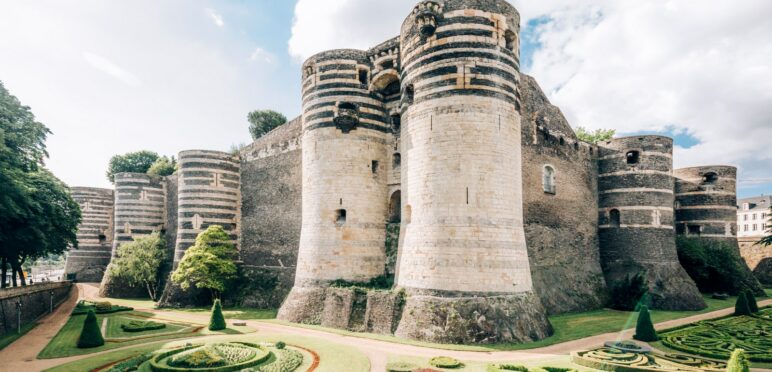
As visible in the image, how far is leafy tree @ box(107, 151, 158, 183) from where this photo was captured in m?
63.6

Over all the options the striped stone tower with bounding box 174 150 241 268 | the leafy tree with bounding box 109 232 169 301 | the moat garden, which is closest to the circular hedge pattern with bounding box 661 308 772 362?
the moat garden

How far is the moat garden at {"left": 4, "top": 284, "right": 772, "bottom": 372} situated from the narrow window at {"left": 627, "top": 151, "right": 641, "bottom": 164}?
10.9 metres

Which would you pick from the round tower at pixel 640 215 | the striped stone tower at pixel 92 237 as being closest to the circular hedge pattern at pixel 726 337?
the round tower at pixel 640 215

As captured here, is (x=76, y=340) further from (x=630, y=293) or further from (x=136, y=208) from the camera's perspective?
(x=630, y=293)

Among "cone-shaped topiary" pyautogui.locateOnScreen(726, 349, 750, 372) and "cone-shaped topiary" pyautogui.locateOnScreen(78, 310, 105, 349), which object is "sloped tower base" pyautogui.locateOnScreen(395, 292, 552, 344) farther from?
"cone-shaped topiary" pyautogui.locateOnScreen(78, 310, 105, 349)

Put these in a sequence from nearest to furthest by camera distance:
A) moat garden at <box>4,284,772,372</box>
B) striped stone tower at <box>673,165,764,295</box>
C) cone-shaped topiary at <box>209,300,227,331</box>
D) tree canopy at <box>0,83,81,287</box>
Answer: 1. moat garden at <box>4,284,772,372</box>
2. tree canopy at <box>0,83,81,287</box>
3. cone-shaped topiary at <box>209,300,227,331</box>
4. striped stone tower at <box>673,165,764,295</box>

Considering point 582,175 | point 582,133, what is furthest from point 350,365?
point 582,133

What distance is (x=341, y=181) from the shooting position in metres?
25.7

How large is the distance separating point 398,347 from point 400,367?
11.2 ft

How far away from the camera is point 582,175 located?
105 feet

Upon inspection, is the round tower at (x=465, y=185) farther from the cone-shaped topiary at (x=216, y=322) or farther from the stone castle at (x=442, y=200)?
the cone-shaped topiary at (x=216, y=322)

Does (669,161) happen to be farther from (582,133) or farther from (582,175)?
(582,133)

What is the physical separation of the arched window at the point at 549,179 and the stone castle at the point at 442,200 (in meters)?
0.13

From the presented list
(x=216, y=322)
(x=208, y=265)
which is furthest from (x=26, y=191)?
(x=208, y=265)
